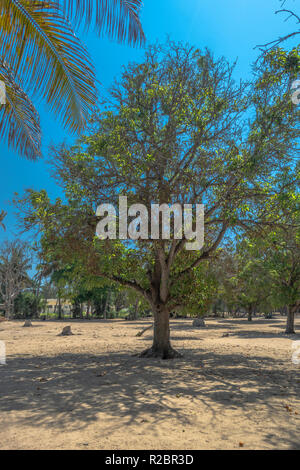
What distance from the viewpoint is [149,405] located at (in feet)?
20.0

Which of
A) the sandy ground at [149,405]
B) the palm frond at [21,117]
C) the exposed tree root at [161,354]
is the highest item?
the palm frond at [21,117]

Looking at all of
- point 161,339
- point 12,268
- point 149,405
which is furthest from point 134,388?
point 12,268

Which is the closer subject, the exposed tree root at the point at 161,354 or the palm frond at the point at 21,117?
the palm frond at the point at 21,117

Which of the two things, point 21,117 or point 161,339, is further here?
point 161,339

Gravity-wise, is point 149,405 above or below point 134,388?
above

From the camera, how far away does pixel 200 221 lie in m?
11.1

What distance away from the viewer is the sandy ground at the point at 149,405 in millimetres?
4414

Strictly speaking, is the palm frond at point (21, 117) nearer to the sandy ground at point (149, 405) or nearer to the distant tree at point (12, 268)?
the sandy ground at point (149, 405)

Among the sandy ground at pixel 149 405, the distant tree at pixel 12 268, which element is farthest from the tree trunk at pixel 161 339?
the distant tree at pixel 12 268

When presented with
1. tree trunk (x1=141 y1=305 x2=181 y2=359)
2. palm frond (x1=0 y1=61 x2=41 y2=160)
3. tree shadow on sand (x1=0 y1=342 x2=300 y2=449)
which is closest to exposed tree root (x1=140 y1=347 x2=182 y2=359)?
tree trunk (x1=141 y1=305 x2=181 y2=359)

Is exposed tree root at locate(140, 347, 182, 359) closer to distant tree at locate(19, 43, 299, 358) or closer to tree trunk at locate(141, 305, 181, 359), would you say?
tree trunk at locate(141, 305, 181, 359)

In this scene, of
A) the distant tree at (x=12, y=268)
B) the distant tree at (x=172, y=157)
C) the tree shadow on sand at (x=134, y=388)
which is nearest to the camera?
the tree shadow on sand at (x=134, y=388)

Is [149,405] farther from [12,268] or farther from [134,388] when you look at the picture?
[12,268]
